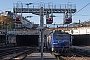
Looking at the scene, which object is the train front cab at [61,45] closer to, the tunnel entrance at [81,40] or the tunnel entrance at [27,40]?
the tunnel entrance at [81,40]

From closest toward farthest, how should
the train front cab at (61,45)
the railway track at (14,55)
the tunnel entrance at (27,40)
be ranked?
the railway track at (14,55)
the train front cab at (61,45)
the tunnel entrance at (27,40)

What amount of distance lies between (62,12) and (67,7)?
1.30 meters

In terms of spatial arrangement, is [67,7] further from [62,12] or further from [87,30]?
[87,30]

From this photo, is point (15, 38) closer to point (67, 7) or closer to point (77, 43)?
point (77, 43)

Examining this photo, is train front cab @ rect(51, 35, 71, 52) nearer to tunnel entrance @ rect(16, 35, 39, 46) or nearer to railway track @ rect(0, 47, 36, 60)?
railway track @ rect(0, 47, 36, 60)

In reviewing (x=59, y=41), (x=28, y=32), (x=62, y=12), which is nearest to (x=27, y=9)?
(x=62, y=12)

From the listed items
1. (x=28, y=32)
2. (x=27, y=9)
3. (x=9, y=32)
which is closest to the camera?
(x=27, y=9)

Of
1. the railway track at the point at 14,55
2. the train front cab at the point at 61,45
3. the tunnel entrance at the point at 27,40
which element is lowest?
the tunnel entrance at the point at 27,40

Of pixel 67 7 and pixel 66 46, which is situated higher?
pixel 67 7

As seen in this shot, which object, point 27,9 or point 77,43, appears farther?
point 77,43

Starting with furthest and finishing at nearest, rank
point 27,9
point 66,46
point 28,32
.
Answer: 1. point 28,32
2. point 27,9
3. point 66,46

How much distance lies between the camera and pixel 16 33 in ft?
284

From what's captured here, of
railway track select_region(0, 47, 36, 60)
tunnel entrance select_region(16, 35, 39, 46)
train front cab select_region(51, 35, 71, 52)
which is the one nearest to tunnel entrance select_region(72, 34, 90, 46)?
tunnel entrance select_region(16, 35, 39, 46)

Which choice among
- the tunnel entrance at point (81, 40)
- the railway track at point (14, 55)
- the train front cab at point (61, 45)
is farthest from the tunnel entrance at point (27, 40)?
the train front cab at point (61, 45)
